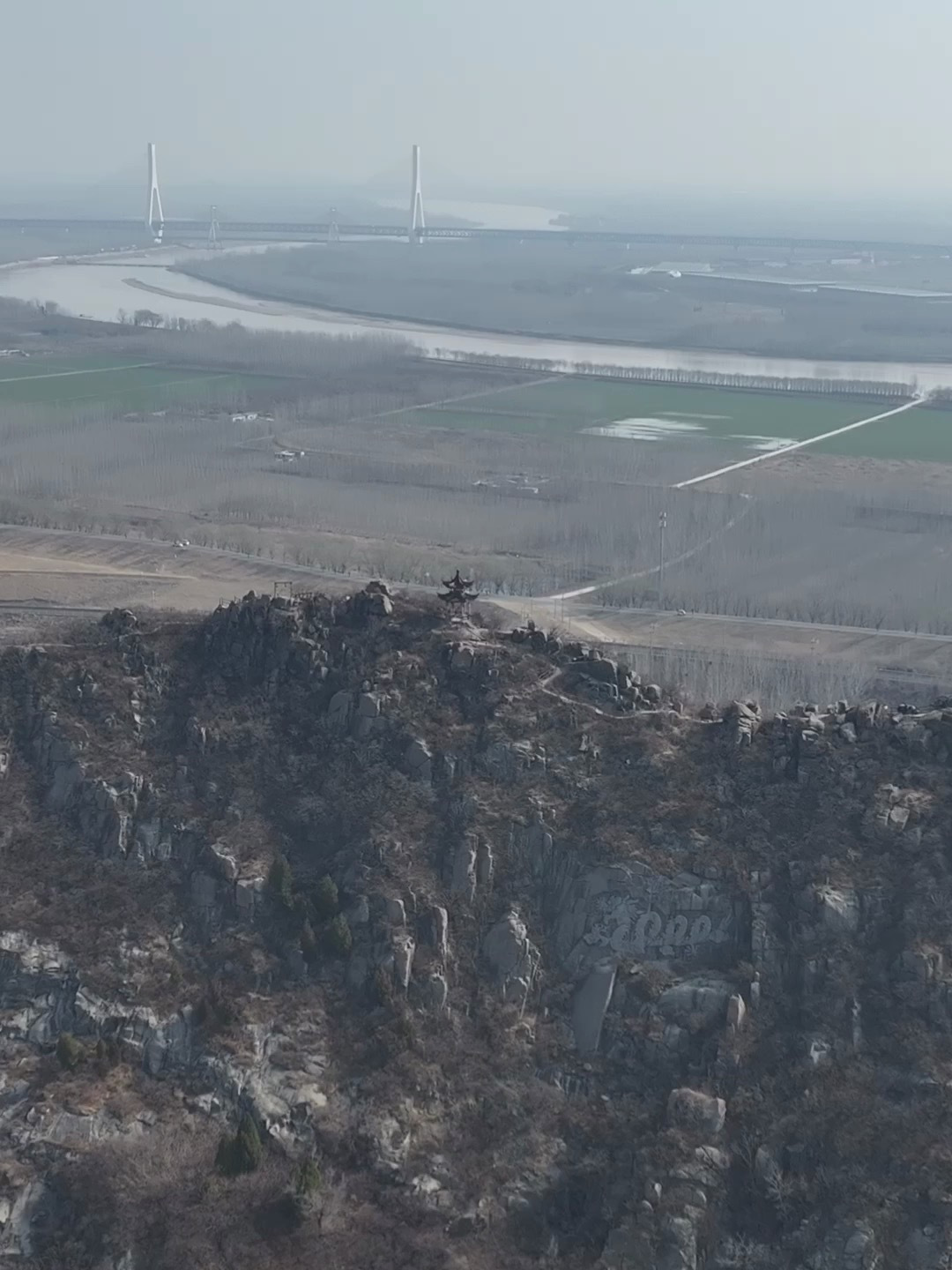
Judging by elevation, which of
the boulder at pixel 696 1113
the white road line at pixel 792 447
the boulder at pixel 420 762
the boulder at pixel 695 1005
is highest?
the white road line at pixel 792 447

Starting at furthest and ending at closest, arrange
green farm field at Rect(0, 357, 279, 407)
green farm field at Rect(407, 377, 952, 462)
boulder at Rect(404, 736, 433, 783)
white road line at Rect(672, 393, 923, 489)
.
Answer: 1. green farm field at Rect(0, 357, 279, 407)
2. green farm field at Rect(407, 377, 952, 462)
3. white road line at Rect(672, 393, 923, 489)
4. boulder at Rect(404, 736, 433, 783)

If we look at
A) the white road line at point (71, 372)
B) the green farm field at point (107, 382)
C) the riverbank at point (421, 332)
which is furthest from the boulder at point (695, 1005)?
the riverbank at point (421, 332)

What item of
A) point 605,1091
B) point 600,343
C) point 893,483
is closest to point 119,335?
point 600,343

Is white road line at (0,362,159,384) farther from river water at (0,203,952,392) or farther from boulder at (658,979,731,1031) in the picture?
boulder at (658,979,731,1031)

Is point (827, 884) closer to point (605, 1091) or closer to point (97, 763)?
point (605, 1091)

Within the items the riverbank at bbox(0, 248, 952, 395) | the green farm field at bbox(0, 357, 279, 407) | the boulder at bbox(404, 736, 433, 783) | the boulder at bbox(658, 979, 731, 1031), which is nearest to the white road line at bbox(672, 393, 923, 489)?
the riverbank at bbox(0, 248, 952, 395)

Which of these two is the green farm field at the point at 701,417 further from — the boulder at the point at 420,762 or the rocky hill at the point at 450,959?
the boulder at the point at 420,762

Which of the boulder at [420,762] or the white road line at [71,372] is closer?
the boulder at [420,762]
